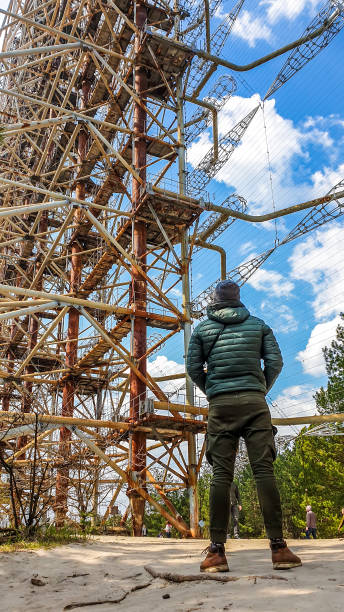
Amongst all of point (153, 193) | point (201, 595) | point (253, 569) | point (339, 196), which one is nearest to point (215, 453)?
point (253, 569)

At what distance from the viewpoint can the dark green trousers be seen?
12.7ft

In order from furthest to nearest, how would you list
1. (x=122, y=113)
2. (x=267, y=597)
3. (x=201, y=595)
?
(x=122, y=113) < (x=201, y=595) < (x=267, y=597)

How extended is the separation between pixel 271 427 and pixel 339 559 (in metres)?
1.12

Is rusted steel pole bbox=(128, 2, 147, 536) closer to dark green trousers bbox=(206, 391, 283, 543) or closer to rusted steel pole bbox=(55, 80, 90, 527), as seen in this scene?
rusted steel pole bbox=(55, 80, 90, 527)

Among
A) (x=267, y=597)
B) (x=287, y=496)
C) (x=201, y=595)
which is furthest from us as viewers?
(x=287, y=496)

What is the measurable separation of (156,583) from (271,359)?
1.91 metres

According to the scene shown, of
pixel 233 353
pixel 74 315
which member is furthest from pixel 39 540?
pixel 74 315

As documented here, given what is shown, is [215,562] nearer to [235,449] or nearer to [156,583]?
[156,583]

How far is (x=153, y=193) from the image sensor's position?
15617mm

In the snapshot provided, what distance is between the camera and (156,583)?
3605 mm

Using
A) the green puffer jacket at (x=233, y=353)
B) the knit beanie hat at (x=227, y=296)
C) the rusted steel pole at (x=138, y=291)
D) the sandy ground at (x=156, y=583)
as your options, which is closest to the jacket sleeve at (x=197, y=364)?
the green puffer jacket at (x=233, y=353)

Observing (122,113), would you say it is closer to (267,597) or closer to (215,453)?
(215,453)

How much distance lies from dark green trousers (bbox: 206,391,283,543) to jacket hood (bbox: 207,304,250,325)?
25.7 inches

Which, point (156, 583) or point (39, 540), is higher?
point (39, 540)
